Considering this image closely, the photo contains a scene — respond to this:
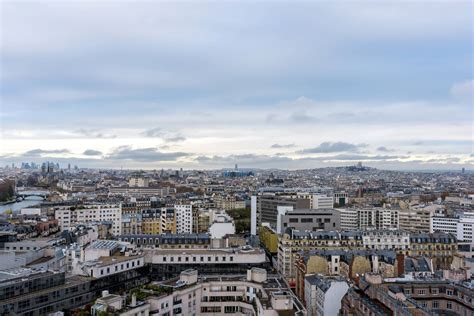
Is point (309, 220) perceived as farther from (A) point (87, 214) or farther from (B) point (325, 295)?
(A) point (87, 214)

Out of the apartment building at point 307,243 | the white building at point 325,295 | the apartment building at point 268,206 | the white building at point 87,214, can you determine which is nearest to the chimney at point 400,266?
the white building at point 325,295

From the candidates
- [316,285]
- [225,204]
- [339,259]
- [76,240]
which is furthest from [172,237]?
[225,204]

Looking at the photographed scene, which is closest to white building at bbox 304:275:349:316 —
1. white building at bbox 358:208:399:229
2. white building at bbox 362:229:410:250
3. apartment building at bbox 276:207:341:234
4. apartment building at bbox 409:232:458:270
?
white building at bbox 362:229:410:250

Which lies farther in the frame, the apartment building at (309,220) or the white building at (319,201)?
the white building at (319,201)

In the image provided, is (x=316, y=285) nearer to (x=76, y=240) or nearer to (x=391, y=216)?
(x=76, y=240)

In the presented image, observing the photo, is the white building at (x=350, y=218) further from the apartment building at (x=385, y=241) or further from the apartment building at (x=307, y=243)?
the apartment building at (x=307, y=243)

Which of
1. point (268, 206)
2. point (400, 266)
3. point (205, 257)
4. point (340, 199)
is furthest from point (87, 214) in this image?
point (340, 199)
